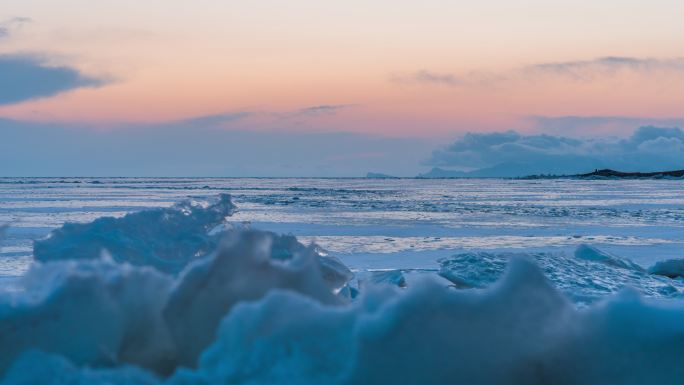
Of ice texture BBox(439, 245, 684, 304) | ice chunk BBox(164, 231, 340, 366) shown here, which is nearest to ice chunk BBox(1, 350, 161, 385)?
ice chunk BBox(164, 231, 340, 366)

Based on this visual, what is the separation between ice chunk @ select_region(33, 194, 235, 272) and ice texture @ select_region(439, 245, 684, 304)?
223cm

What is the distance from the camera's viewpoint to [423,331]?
187 centimetres

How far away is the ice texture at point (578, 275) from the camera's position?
20.3ft

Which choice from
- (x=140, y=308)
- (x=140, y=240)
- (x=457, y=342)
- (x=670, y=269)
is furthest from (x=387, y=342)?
(x=670, y=269)

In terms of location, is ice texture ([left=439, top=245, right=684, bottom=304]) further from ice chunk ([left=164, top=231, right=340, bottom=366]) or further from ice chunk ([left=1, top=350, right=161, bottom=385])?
ice chunk ([left=1, top=350, right=161, bottom=385])

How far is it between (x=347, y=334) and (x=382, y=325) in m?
0.11

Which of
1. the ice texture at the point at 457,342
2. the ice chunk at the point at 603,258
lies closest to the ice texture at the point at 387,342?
the ice texture at the point at 457,342

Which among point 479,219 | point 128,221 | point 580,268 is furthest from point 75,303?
point 479,219

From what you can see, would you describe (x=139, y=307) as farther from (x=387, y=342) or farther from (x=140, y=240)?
(x=140, y=240)

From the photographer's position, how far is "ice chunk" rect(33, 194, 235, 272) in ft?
15.4

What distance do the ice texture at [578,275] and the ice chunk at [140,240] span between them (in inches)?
87.6

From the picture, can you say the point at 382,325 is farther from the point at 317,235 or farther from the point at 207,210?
the point at 317,235

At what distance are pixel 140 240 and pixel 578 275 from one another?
401cm

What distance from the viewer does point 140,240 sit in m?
5.25
